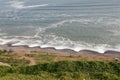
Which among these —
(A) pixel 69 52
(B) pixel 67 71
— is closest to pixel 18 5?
(A) pixel 69 52

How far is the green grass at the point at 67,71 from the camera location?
3531 cm

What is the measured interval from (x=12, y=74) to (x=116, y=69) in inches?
596

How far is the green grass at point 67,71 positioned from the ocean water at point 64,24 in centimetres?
1634

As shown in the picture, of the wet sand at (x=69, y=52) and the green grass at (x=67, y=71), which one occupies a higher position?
the green grass at (x=67, y=71)

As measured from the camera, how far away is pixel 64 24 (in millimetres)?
73312

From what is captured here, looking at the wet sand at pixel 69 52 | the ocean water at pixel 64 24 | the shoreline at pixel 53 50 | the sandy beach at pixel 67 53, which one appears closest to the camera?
the sandy beach at pixel 67 53

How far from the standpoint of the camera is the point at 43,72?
37.7 meters

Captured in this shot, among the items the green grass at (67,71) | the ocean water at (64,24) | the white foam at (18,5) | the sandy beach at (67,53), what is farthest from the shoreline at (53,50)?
the white foam at (18,5)

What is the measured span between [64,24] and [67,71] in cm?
3626

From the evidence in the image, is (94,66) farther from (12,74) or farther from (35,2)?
(35,2)

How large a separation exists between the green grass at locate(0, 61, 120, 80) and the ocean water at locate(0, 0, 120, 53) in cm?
1634

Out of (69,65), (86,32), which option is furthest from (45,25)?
(69,65)

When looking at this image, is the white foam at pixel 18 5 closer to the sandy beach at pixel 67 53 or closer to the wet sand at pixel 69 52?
the wet sand at pixel 69 52

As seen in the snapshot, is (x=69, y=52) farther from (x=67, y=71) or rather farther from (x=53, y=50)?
(x=67, y=71)
